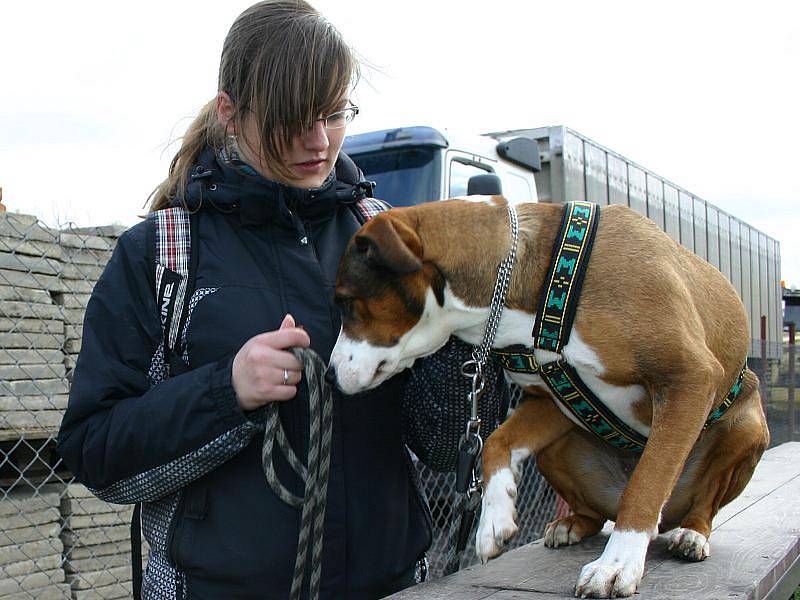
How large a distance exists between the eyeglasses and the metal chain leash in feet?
1.72

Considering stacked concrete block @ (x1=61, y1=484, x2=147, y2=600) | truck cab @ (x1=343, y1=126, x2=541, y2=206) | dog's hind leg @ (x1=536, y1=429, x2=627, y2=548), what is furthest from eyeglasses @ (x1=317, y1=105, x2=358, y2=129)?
truck cab @ (x1=343, y1=126, x2=541, y2=206)

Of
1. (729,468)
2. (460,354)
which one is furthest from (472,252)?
(729,468)

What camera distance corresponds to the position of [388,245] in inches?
82.0

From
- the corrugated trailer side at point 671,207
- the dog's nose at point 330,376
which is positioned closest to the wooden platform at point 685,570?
the dog's nose at point 330,376

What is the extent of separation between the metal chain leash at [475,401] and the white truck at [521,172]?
9.63 ft

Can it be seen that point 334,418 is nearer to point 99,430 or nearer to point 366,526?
point 366,526

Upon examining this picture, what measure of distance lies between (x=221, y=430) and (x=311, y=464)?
20 cm

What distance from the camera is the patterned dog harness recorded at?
6.84ft

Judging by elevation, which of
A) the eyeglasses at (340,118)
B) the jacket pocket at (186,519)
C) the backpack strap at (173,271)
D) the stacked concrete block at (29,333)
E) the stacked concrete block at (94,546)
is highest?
the eyeglasses at (340,118)

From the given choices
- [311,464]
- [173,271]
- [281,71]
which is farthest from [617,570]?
[281,71]

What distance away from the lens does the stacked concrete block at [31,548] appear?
3.96 m

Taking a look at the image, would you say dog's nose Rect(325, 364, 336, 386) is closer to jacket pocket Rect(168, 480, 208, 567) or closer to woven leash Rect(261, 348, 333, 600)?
woven leash Rect(261, 348, 333, 600)

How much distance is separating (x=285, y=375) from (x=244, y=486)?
0.30m

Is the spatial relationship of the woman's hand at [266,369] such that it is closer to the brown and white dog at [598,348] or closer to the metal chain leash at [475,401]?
the brown and white dog at [598,348]
